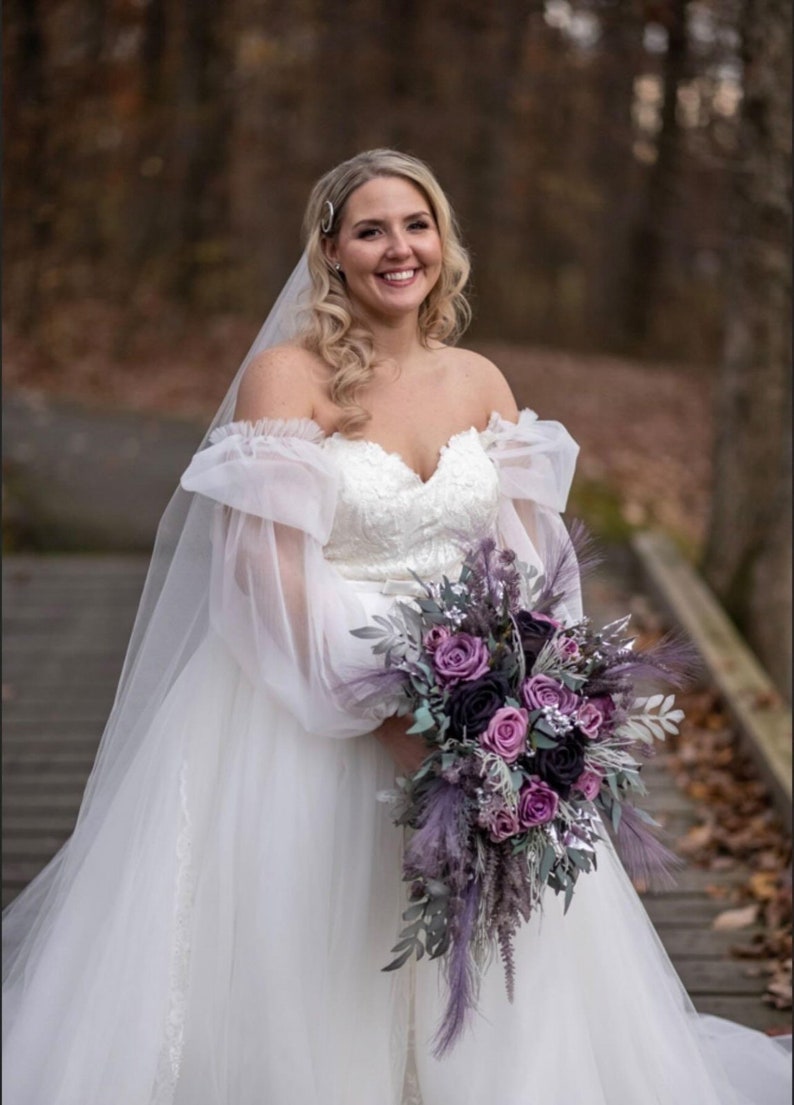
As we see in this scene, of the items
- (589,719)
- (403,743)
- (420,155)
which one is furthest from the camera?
(420,155)

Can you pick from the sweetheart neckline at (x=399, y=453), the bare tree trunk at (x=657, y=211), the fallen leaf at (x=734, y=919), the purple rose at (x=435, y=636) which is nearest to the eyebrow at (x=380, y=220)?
the sweetheart neckline at (x=399, y=453)

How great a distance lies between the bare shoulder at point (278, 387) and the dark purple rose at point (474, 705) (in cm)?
86

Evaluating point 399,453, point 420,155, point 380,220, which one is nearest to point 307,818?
point 399,453

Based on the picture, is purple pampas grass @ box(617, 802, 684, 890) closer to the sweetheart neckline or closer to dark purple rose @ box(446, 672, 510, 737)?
dark purple rose @ box(446, 672, 510, 737)

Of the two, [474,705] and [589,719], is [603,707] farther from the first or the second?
[474,705]

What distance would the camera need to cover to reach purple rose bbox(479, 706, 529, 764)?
2861 millimetres

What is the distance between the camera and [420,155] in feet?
61.8

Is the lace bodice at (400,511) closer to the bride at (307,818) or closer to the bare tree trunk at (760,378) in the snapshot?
the bride at (307,818)

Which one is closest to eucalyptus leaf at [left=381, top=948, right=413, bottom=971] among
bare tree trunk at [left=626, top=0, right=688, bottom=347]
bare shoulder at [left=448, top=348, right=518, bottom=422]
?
bare shoulder at [left=448, top=348, right=518, bottom=422]

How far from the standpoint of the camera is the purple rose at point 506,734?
2.86 metres

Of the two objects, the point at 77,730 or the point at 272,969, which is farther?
the point at 77,730

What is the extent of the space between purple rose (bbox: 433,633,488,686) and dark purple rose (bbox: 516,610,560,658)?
0.35 feet

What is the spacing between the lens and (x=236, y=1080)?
3166mm

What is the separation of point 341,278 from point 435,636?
3.58 feet
